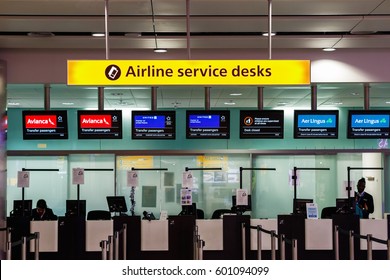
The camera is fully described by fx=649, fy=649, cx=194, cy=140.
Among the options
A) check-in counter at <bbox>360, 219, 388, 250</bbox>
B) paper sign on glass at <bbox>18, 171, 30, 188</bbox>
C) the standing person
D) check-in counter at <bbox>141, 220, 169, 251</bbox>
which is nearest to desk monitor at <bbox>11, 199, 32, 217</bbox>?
paper sign on glass at <bbox>18, 171, 30, 188</bbox>

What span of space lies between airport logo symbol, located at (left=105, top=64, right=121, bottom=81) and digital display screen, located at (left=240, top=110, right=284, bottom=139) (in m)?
4.22

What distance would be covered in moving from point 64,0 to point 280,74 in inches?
98.5

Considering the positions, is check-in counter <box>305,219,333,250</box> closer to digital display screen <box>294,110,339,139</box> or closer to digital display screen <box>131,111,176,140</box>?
digital display screen <box>294,110,339,139</box>

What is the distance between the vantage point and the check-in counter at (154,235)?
9930 millimetres

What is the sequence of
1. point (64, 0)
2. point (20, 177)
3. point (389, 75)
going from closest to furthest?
point (64, 0)
point (389, 75)
point (20, 177)

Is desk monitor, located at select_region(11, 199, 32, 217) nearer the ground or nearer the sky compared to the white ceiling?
nearer the ground

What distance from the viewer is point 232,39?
912 cm

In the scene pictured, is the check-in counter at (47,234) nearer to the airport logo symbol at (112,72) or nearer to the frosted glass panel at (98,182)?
the airport logo symbol at (112,72)

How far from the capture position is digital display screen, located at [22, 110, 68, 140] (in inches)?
401

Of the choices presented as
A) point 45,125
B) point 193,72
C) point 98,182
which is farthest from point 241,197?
point 98,182
